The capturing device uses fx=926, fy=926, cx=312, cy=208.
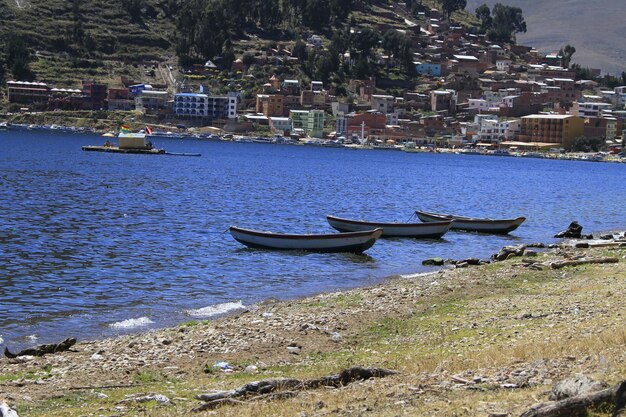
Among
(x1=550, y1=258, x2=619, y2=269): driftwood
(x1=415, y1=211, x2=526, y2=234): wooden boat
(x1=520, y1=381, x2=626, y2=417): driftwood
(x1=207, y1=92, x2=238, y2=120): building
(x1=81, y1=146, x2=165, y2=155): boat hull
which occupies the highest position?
(x1=207, y1=92, x2=238, y2=120): building

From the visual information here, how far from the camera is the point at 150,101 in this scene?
191 m

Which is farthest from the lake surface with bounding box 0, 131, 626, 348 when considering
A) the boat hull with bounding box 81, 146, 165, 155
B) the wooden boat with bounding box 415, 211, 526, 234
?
the boat hull with bounding box 81, 146, 165, 155

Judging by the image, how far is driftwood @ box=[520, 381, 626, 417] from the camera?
32.2 feet

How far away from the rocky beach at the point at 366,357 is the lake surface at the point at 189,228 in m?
3.29

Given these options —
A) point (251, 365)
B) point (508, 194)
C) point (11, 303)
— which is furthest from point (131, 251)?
point (508, 194)

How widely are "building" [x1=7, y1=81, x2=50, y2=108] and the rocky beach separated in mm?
171836

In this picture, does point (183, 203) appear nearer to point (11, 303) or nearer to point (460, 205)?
point (460, 205)

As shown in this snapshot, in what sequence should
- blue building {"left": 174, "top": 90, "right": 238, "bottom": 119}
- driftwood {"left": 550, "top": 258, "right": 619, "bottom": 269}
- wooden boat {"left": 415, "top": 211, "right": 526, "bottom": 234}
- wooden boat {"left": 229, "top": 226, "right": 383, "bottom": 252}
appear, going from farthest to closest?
blue building {"left": 174, "top": 90, "right": 238, "bottom": 119}
wooden boat {"left": 415, "top": 211, "right": 526, "bottom": 234}
wooden boat {"left": 229, "top": 226, "right": 383, "bottom": 252}
driftwood {"left": 550, "top": 258, "right": 619, "bottom": 269}

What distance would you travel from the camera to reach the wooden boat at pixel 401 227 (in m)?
42.0

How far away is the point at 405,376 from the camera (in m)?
13.2

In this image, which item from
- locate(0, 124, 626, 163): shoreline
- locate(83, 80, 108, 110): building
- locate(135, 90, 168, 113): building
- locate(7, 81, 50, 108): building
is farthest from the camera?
locate(0, 124, 626, 163): shoreline

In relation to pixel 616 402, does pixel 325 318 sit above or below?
below

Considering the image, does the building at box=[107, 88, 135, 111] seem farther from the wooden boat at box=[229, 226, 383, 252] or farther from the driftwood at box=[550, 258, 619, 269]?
the driftwood at box=[550, 258, 619, 269]

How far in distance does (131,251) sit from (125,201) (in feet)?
77.4
